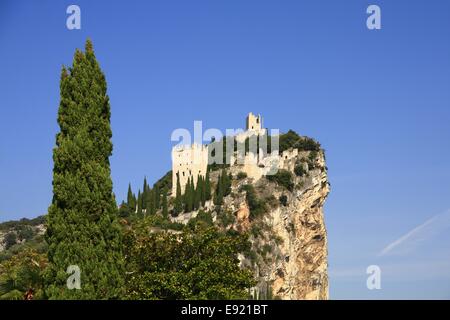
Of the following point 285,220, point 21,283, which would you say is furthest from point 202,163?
point 21,283

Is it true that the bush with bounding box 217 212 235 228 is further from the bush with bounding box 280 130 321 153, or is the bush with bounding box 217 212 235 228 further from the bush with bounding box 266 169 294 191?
the bush with bounding box 280 130 321 153

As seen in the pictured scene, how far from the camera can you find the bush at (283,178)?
356ft

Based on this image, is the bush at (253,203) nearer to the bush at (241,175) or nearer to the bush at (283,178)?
the bush at (241,175)

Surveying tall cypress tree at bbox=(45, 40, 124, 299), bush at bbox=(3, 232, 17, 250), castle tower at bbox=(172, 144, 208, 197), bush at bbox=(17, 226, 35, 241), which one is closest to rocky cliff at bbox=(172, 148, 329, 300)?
castle tower at bbox=(172, 144, 208, 197)

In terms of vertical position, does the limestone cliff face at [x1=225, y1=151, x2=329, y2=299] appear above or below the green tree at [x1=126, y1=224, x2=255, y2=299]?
above

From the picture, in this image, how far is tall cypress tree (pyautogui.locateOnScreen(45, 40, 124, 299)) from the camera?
17922 mm

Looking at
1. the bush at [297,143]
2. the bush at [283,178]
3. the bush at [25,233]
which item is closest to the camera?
the bush at [25,233]

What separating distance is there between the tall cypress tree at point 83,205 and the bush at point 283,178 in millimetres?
90208

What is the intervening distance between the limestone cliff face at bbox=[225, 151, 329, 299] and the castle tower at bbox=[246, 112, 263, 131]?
1398 centimetres

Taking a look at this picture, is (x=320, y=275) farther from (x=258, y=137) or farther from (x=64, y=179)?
(x=64, y=179)

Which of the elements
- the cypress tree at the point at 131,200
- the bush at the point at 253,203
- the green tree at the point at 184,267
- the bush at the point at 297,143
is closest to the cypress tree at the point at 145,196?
the cypress tree at the point at 131,200
